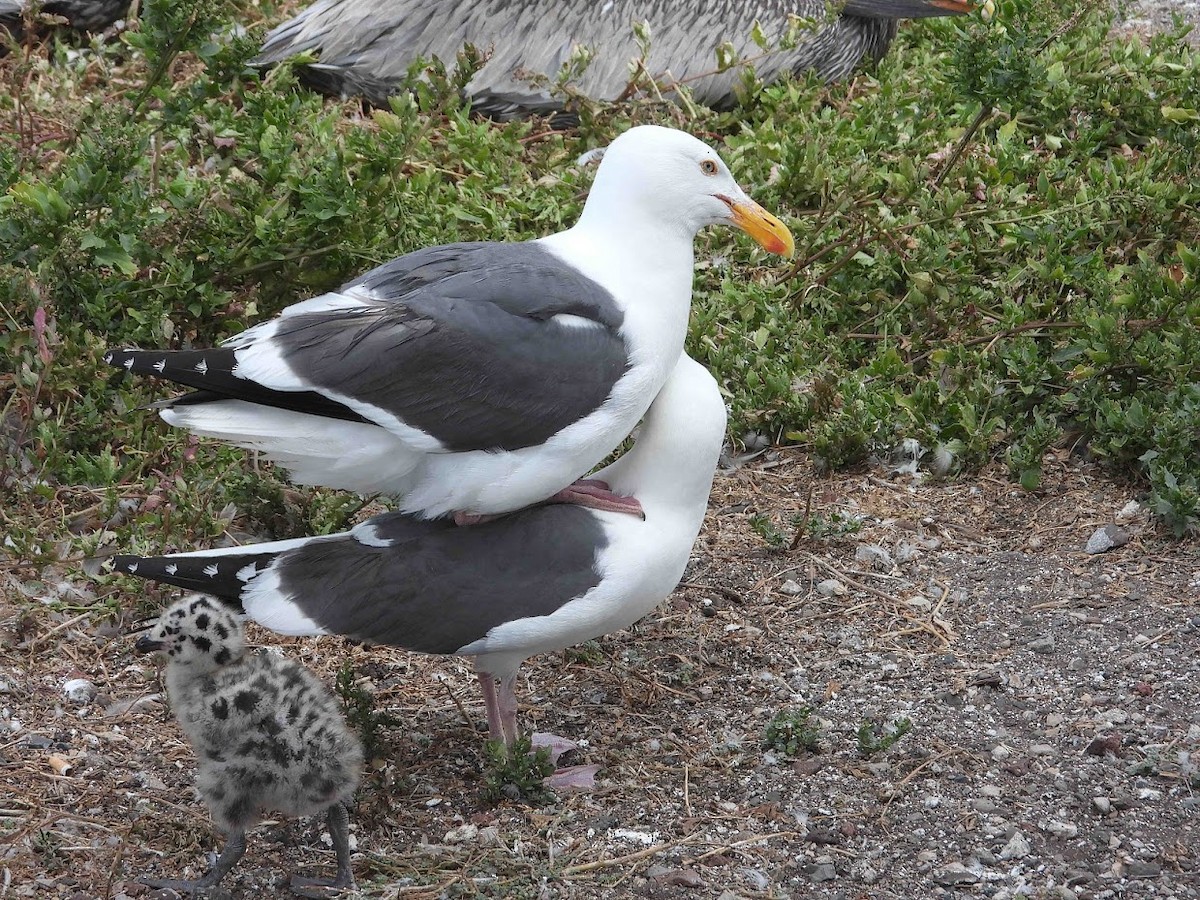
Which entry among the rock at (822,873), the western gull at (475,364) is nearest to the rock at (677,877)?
the rock at (822,873)

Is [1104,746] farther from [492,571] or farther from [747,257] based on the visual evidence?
[747,257]

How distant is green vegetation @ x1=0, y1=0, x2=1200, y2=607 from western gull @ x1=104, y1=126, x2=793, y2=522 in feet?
4.00

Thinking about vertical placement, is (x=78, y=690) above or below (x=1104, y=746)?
below

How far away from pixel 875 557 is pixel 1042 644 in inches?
29.7

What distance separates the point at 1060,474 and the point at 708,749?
198 centimetres

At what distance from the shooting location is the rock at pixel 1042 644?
467cm

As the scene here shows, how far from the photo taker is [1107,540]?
5.18 meters

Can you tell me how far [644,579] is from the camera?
4105 millimetres

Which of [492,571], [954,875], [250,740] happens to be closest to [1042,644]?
[954,875]

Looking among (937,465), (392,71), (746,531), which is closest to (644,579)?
(746,531)

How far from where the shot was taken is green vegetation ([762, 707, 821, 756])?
14.1 ft

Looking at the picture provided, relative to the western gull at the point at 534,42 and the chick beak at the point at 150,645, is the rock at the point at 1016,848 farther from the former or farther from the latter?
the western gull at the point at 534,42

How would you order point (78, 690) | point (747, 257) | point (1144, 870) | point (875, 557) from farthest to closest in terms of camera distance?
point (747, 257)
point (875, 557)
point (78, 690)
point (1144, 870)

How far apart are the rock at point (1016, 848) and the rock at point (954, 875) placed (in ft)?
0.36
